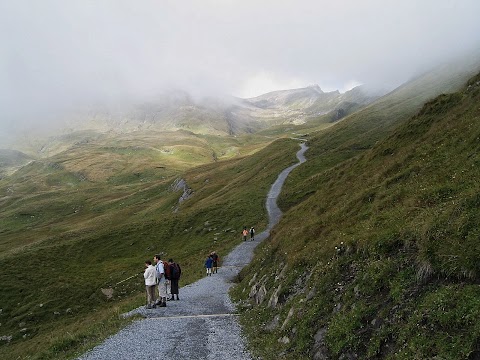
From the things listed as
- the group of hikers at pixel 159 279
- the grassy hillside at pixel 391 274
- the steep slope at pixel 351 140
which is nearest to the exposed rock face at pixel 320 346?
the grassy hillside at pixel 391 274

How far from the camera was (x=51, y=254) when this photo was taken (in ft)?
243

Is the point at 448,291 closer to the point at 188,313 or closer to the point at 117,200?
the point at 188,313

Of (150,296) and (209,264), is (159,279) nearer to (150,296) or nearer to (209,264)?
(150,296)

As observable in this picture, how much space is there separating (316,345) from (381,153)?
3268cm

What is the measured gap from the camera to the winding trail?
17547 mm

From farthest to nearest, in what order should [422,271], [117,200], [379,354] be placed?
[117,200], [422,271], [379,354]

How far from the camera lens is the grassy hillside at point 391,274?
35.7ft

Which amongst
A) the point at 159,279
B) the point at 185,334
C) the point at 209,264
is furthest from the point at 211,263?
the point at 185,334

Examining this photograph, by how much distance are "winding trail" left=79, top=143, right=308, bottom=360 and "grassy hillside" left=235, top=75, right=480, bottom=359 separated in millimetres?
1386

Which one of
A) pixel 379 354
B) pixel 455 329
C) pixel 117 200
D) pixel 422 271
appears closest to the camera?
pixel 455 329

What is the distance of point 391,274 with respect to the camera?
14.1m

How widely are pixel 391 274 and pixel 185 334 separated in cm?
1222

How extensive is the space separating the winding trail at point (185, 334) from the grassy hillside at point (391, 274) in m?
1.39

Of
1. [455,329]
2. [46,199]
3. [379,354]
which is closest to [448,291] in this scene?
[455,329]
